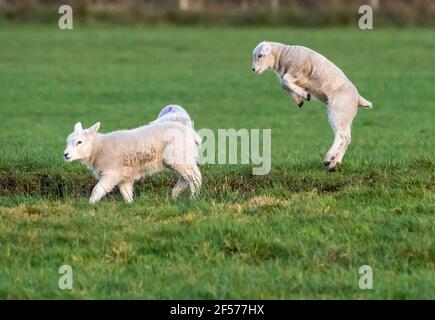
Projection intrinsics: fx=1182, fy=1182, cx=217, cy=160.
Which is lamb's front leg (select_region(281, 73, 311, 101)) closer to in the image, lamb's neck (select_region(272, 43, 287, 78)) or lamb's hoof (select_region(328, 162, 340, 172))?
lamb's neck (select_region(272, 43, 287, 78))

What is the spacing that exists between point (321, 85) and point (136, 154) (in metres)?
2.24

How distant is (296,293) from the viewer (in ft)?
29.1

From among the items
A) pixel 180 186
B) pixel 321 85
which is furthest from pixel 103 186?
pixel 321 85

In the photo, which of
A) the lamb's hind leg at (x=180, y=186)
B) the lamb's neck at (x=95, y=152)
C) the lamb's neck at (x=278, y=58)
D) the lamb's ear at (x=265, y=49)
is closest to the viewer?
the lamb's neck at (x=95, y=152)

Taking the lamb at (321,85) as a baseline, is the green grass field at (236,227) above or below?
below

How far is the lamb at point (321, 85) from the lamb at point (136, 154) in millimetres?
1368

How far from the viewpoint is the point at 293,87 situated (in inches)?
490

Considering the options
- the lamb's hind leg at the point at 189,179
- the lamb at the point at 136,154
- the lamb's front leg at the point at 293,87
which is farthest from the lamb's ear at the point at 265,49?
the lamb's hind leg at the point at 189,179

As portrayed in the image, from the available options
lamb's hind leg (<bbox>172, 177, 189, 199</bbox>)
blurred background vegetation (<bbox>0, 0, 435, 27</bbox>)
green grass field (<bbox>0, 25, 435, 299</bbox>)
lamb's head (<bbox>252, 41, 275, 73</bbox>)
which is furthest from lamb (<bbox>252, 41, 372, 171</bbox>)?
blurred background vegetation (<bbox>0, 0, 435, 27</bbox>)

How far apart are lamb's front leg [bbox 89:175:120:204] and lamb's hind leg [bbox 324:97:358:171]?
234 centimetres

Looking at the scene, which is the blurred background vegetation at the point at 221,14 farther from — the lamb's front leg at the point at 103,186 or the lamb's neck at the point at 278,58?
the lamb's front leg at the point at 103,186

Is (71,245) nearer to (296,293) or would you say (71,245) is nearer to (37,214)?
(37,214)

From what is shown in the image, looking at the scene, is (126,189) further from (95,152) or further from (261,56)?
(261,56)

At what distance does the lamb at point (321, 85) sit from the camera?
1238 cm
